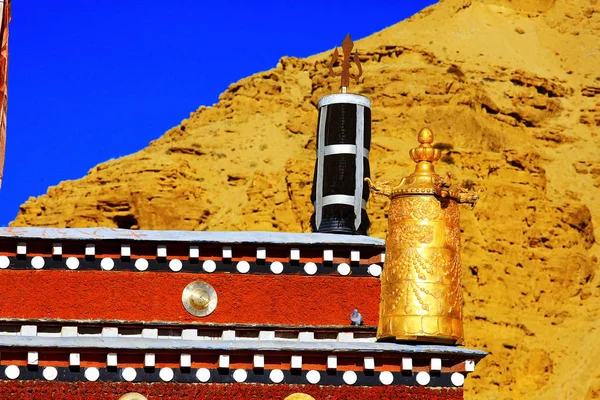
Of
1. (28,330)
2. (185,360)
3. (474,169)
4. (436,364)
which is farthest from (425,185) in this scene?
(474,169)

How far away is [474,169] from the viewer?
73.1m

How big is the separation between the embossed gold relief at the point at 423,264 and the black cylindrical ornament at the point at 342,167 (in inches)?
73.6

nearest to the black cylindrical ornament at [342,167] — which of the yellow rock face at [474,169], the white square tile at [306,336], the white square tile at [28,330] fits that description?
the white square tile at [306,336]

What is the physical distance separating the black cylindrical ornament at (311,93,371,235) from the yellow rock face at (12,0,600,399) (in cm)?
3742

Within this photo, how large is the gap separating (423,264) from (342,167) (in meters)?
3.19

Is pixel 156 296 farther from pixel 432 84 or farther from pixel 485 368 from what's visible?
pixel 432 84

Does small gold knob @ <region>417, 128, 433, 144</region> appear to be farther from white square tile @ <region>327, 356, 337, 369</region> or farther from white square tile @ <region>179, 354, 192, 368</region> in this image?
white square tile @ <region>179, 354, 192, 368</region>

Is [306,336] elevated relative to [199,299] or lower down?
lower down

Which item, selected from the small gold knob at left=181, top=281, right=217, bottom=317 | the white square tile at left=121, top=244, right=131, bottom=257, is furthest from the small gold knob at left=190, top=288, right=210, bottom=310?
the white square tile at left=121, top=244, right=131, bottom=257

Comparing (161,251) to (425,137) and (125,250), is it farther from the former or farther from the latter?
(425,137)

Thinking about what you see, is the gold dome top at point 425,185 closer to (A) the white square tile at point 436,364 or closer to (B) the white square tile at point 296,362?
(A) the white square tile at point 436,364

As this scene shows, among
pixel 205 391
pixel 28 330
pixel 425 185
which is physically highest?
pixel 425 185

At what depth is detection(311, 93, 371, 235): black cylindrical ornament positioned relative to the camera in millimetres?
23281

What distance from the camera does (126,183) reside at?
85875 millimetres
